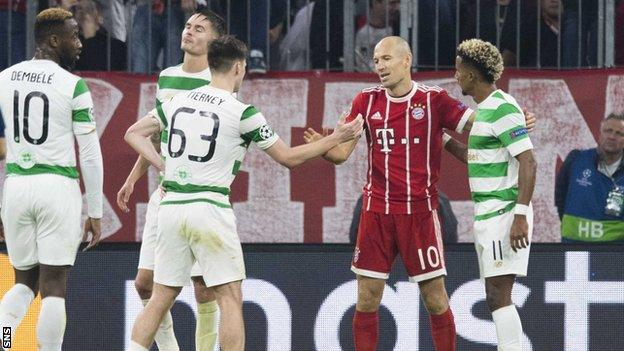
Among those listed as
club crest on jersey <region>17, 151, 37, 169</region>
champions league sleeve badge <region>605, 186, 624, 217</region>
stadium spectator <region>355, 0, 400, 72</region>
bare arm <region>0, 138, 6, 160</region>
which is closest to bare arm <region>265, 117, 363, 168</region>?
club crest on jersey <region>17, 151, 37, 169</region>

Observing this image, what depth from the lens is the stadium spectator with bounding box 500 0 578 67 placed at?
12.6 meters

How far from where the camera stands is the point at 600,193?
12.0 meters

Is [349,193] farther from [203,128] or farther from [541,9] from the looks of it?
[203,128]

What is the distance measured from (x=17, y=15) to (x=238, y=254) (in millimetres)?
4503

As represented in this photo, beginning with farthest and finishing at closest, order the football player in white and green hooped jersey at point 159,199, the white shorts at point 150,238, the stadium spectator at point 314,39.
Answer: the stadium spectator at point 314,39
the white shorts at point 150,238
the football player in white and green hooped jersey at point 159,199

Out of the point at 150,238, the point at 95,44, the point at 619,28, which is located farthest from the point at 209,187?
the point at 619,28

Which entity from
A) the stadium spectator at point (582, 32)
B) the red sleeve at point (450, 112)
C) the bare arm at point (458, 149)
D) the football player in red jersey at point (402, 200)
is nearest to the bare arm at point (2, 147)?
the football player in red jersey at point (402, 200)

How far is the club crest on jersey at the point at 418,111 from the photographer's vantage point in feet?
31.9

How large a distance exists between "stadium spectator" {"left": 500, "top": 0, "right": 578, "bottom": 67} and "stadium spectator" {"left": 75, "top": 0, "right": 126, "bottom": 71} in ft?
10.2

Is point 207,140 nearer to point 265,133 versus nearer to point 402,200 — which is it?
point 265,133

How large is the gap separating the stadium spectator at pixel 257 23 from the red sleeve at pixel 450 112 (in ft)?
10.3

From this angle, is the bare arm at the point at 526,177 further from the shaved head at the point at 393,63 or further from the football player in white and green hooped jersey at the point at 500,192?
the shaved head at the point at 393,63

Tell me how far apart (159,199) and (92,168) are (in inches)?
33.3

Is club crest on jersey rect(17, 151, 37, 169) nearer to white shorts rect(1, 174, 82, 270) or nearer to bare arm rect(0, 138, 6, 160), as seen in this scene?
white shorts rect(1, 174, 82, 270)
